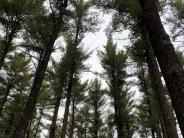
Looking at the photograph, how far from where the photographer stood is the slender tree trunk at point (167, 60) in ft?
7.79

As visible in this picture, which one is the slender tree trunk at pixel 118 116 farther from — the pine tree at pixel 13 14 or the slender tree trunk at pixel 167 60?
the slender tree trunk at pixel 167 60

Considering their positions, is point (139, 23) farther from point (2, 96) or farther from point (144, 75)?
point (2, 96)

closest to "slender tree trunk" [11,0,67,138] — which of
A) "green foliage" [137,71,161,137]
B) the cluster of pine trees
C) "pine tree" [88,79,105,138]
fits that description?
the cluster of pine trees

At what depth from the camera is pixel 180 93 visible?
239cm

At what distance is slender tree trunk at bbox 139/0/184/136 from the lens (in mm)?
2375

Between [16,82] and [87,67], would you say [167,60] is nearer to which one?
[87,67]

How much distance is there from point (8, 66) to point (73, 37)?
5.63 meters

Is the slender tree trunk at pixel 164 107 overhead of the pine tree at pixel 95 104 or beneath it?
beneath

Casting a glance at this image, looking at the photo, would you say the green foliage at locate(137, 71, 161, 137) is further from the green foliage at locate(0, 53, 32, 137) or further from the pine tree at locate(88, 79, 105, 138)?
the green foliage at locate(0, 53, 32, 137)

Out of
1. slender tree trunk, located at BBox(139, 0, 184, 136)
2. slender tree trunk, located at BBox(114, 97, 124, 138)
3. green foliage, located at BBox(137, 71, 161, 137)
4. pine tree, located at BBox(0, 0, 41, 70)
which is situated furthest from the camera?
green foliage, located at BBox(137, 71, 161, 137)

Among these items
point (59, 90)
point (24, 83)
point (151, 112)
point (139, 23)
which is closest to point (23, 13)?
point (59, 90)

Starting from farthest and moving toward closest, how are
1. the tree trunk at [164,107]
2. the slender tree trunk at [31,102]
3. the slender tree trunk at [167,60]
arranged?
1. the tree trunk at [164,107]
2. the slender tree trunk at [31,102]
3. the slender tree trunk at [167,60]

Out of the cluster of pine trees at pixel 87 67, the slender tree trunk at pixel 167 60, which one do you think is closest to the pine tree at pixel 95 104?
the cluster of pine trees at pixel 87 67

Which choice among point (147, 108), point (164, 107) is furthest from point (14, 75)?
point (164, 107)
